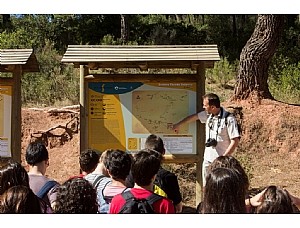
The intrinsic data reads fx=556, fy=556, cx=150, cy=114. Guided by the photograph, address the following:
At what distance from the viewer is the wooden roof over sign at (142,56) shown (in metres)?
7.18

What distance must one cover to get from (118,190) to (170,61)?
324 cm

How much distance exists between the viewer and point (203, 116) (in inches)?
280

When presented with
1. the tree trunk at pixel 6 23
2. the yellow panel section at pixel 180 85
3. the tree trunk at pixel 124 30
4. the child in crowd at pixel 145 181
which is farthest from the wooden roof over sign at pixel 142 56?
the tree trunk at pixel 6 23

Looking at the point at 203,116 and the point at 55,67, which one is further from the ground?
the point at 55,67

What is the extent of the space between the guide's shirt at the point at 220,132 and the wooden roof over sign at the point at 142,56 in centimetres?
80

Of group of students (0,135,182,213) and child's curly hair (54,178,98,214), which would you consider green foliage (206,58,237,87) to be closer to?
group of students (0,135,182,213)

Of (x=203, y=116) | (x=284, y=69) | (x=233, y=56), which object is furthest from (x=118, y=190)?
(x=233, y=56)

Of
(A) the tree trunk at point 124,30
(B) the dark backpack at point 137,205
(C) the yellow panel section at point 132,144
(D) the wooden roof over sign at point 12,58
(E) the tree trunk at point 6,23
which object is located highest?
(E) the tree trunk at point 6,23

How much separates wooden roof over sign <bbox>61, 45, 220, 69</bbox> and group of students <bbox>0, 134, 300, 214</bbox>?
2273 mm

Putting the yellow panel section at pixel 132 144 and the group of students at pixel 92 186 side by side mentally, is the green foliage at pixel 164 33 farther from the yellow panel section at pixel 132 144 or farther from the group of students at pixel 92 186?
the group of students at pixel 92 186

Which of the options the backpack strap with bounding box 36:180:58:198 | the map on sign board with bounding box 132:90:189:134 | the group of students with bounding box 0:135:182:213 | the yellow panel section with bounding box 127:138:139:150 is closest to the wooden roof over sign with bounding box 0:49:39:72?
the map on sign board with bounding box 132:90:189:134

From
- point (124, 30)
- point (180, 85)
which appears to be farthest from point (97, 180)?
point (124, 30)

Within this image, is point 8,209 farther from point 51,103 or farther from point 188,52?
point 51,103

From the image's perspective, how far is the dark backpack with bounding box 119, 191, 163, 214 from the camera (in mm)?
3783
